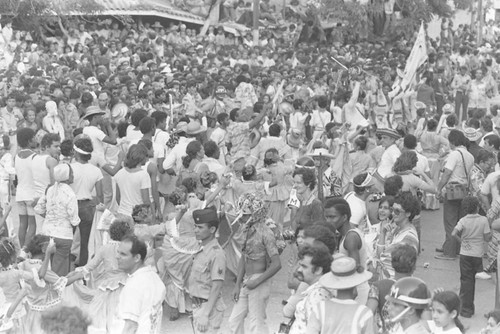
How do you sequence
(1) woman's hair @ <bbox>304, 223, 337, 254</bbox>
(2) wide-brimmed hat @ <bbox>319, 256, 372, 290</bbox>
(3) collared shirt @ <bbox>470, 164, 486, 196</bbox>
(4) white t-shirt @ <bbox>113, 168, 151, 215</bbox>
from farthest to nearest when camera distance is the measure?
(3) collared shirt @ <bbox>470, 164, 486, 196</bbox> → (4) white t-shirt @ <bbox>113, 168, 151, 215</bbox> → (1) woman's hair @ <bbox>304, 223, 337, 254</bbox> → (2) wide-brimmed hat @ <bbox>319, 256, 372, 290</bbox>

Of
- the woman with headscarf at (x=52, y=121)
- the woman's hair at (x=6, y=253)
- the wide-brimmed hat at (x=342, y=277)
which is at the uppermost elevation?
the wide-brimmed hat at (x=342, y=277)

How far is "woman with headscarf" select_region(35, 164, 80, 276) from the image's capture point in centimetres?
1108

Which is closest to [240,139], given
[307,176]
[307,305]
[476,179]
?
[476,179]

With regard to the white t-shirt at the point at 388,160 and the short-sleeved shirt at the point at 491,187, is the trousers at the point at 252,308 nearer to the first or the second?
the short-sleeved shirt at the point at 491,187

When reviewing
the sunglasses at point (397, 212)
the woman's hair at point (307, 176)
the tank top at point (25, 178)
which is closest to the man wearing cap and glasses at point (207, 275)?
the woman's hair at point (307, 176)

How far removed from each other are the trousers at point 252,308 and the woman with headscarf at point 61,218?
2598mm

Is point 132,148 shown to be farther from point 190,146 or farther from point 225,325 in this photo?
point 225,325

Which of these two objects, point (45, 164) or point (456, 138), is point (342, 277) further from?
point (456, 138)

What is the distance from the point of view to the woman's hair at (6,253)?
9.03 metres

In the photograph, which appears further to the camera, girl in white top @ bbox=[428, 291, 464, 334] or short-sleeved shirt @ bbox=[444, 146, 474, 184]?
short-sleeved shirt @ bbox=[444, 146, 474, 184]

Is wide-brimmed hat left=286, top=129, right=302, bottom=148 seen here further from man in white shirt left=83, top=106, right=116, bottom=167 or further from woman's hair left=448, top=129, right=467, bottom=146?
man in white shirt left=83, top=106, right=116, bottom=167

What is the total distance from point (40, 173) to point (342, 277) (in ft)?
21.1

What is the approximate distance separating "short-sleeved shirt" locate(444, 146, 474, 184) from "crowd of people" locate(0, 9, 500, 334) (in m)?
0.02

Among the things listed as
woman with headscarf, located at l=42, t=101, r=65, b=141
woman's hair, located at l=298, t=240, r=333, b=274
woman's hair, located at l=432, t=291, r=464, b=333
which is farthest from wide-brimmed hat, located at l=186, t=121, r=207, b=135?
woman's hair, located at l=432, t=291, r=464, b=333
